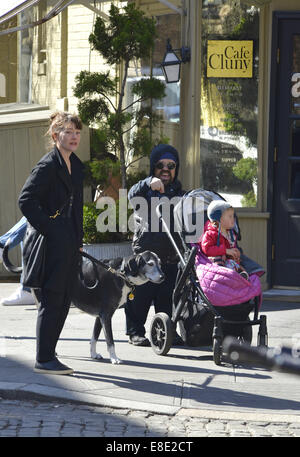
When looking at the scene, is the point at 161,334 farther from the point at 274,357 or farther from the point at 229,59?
the point at 274,357

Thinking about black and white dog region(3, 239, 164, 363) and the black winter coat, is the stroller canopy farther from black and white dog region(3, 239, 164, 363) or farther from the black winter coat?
black and white dog region(3, 239, 164, 363)

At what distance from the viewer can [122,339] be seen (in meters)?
8.27

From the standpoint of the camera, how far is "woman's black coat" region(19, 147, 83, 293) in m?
6.46

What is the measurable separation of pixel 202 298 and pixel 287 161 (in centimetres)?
381

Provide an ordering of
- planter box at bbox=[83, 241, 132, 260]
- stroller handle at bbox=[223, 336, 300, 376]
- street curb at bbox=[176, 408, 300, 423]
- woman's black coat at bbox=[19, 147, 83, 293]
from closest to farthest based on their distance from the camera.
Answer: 1. stroller handle at bbox=[223, 336, 300, 376]
2. street curb at bbox=[176, 408, 300, 423]
3. woman's black coat at bbox=[19, 147, 83, 293]
4. planter box at bbox=[83, 241, 132, 260]

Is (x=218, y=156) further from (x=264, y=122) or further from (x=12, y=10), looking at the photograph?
(x=12, y=10)

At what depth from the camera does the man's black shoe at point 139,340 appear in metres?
7.88

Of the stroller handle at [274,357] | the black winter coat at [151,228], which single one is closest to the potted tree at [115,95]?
the black winter coat at [151,228]

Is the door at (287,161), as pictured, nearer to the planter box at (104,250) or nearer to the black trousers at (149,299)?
the planter box at (104,250)

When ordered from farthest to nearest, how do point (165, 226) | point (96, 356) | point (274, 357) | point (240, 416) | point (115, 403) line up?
1. point (165, 226)
2. point (96, 356)
3. point (115, 403)
4. point (240, 416)
5. point (274, 357)

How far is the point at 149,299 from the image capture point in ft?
26.0

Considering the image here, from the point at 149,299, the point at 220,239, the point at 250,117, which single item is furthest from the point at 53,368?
the point at 250,117

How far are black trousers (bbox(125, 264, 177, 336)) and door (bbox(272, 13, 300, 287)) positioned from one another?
298 cm

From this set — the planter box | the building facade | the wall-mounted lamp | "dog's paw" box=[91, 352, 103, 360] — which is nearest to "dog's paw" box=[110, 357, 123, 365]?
"dog's paw" box=[91, 352, 103, 360]
